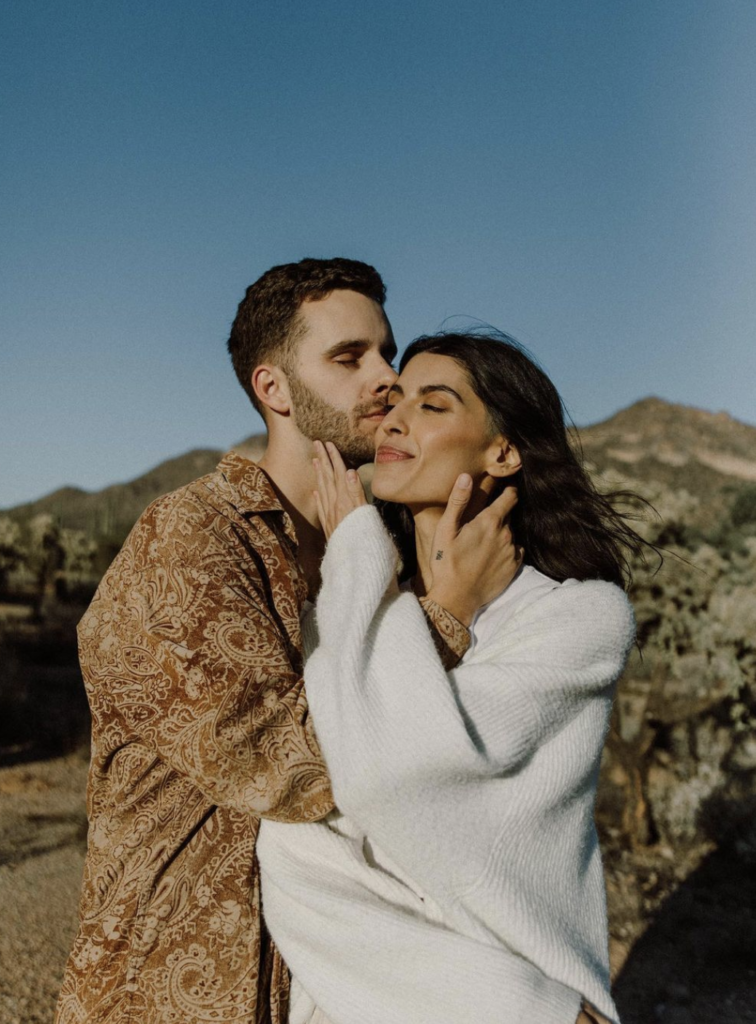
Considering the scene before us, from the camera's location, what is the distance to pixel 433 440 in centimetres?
261

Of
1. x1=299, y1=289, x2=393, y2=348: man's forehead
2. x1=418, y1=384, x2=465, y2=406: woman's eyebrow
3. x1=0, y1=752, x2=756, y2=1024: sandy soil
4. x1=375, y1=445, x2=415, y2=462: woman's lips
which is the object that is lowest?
x1=0, y1=752, x2=756, y2=1024: sandy soil

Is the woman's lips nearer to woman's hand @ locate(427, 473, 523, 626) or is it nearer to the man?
woman's hand @ locate(427, 473, 523, 626)

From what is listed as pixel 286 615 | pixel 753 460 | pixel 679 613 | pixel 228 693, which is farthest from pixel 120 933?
pixel 753 460

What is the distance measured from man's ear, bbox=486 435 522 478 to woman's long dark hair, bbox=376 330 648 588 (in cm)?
2

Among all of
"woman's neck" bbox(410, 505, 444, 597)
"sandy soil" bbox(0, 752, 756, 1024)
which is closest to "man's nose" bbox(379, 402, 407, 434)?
"woman's neck" bbox(410, 505, 444, 597)

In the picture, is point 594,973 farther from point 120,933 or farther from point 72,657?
point 72,657

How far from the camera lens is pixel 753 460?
3347cm

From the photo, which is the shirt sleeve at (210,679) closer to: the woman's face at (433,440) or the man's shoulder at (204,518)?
the man's shoulder at (204,518)

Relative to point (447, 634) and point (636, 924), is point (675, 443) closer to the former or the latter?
point (636, 924)

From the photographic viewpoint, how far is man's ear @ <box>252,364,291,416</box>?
9.99ft

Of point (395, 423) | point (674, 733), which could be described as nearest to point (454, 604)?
point (395, 423)

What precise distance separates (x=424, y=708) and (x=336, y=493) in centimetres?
83

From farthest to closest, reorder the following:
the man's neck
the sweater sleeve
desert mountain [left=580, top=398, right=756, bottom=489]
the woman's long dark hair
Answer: desert mountain [left=580, top=398, right=756, bottom=489], the man's neck, the woman's long dark hair, the sweater sleeve

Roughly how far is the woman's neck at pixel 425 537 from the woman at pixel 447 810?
0.37m
